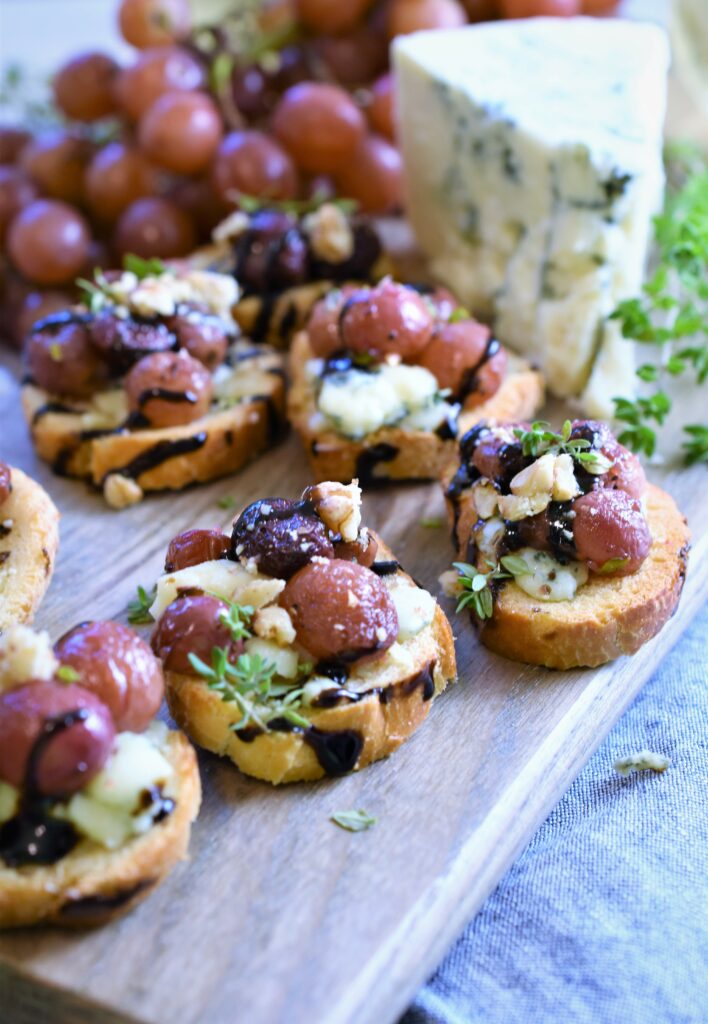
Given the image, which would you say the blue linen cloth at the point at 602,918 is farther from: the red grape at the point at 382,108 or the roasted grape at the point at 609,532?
the red grape at the point at 382,108

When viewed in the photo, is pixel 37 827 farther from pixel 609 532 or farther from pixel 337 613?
pixel 609 532

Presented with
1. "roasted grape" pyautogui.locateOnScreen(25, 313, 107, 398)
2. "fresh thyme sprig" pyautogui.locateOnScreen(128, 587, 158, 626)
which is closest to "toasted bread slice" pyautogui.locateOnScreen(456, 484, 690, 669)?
"fresh thyme sprig" pyautogui.locateOnScreen(128, 587, 158, 626)

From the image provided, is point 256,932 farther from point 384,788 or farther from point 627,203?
point 627,203

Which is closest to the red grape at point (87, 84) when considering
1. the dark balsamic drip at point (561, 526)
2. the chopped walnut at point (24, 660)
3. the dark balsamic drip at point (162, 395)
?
the dark balsamic drip at point (162, 395)

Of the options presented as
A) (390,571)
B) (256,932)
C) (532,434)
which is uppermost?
(532,434)

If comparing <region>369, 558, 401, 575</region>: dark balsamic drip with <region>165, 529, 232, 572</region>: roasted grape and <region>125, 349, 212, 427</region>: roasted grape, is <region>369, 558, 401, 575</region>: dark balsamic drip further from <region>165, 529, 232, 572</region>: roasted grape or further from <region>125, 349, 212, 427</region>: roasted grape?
<region>125, 349, 212, 427</region>: roasted grape

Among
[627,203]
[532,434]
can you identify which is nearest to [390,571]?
[532,434]

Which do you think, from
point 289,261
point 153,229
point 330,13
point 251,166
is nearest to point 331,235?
point 289,261
